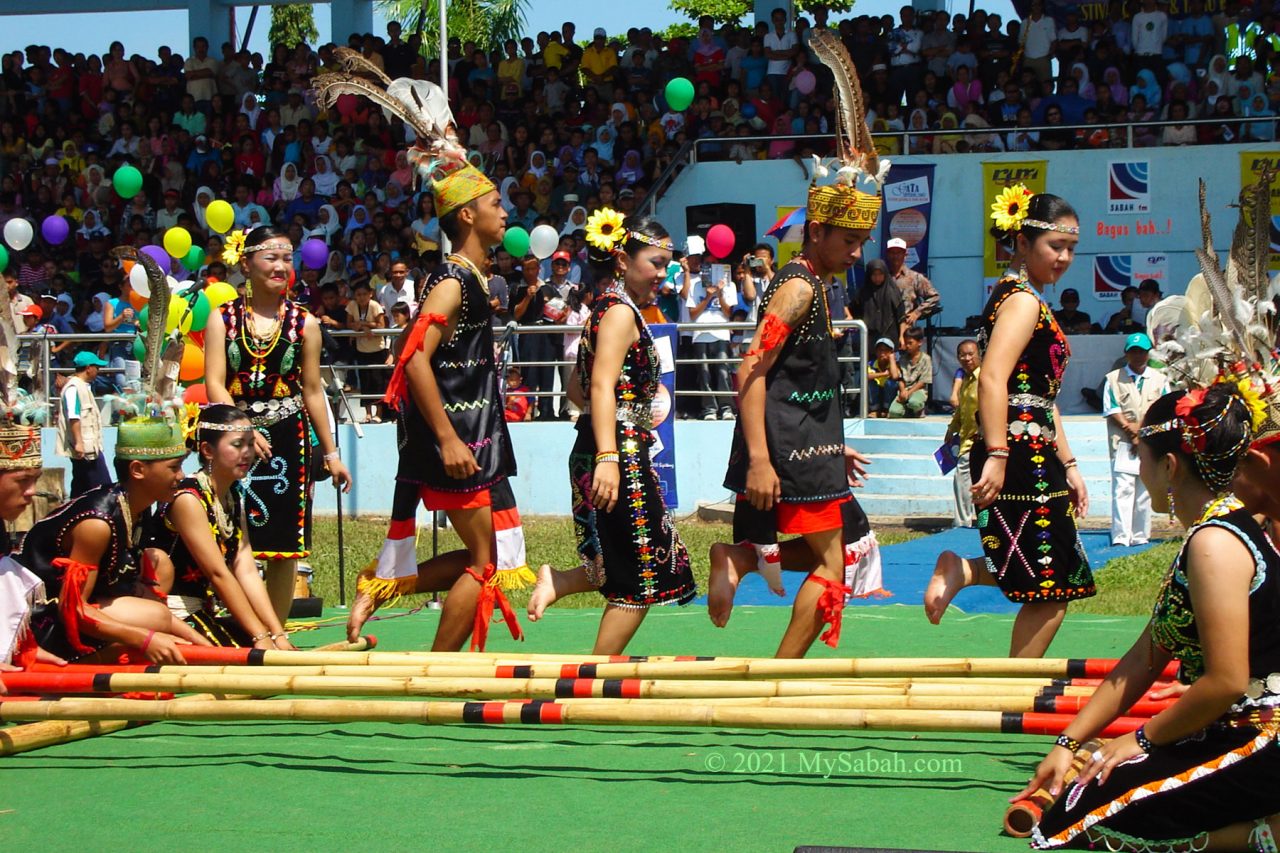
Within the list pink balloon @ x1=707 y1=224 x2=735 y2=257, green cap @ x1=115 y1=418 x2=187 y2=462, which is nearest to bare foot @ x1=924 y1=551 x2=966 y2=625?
green cap @ x1=115 y1=418 x2=187 y2=462

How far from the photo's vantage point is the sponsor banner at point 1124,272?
17.9 meters

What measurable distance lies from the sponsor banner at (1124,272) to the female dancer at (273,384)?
1281 cm

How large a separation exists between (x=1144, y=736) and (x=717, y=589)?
2560 mm

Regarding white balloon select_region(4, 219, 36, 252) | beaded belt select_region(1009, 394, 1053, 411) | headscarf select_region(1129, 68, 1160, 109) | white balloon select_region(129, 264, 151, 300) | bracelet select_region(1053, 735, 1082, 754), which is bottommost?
bracelet select_region(1053, 735, 1082, 754)

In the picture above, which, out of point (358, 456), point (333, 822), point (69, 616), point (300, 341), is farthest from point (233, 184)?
point (333, 822)

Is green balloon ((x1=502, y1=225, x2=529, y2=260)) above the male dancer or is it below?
above

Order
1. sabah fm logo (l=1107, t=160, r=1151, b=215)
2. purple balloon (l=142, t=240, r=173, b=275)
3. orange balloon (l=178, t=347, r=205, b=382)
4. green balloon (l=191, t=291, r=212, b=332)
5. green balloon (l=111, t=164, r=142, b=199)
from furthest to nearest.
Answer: green balloon (l=111, t=164, r=142, b=199), sabah fm logo (l=1107, t=160, r=1151, b=215), purple balloon (l=142, t=240, r=173, b=275), green balloon (l=191, t=291, r=212, b=332), orange balloon (l=178, t=347, r=205, b=382)

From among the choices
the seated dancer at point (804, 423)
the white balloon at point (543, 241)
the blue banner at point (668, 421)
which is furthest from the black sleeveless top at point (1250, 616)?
the white balloon at point (543, 241)

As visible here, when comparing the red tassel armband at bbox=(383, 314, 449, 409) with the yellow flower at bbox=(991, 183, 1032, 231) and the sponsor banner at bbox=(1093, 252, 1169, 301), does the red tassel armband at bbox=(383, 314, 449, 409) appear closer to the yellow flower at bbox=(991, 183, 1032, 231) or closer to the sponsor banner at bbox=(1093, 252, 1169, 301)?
the yellow flower at bbox=(991, 183, 1032, 231)

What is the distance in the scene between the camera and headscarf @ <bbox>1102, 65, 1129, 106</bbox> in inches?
722

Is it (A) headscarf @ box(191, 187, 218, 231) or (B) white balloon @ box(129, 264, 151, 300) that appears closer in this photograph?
(B) white balloon @ box(129, 264, 151, 300)

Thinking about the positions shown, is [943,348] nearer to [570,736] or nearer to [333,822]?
[570,736]

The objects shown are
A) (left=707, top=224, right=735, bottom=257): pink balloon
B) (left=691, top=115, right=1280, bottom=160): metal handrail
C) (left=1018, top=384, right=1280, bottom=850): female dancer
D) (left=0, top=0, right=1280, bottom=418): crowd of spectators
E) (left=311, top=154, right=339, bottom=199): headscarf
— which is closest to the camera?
(left=1018, top=384, right=1280, bottom=850): female dancer

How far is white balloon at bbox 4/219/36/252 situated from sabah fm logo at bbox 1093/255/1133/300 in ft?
40.0
